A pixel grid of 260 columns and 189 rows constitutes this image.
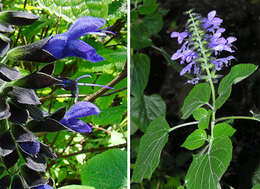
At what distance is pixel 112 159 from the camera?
0.51m

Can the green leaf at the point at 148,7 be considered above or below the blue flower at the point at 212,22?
above

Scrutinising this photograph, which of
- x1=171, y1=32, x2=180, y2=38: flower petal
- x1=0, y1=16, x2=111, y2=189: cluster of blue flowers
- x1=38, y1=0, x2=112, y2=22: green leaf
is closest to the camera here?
x1=0, y1=16, x2=111, y2=189: cluster of blue flowers

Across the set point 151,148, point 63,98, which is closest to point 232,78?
point 151,148

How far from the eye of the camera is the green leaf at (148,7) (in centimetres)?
61

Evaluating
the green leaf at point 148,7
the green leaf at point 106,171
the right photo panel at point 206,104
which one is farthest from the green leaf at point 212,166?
the green leaf at point 148,7

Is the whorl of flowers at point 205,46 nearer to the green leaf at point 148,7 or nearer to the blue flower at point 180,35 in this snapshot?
the blue flower at point 180,35

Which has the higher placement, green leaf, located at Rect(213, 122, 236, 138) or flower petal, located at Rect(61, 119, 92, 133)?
flower petal, located at Rect(61, 119, 92, 133)

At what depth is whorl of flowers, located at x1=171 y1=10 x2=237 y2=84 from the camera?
17.3 inches

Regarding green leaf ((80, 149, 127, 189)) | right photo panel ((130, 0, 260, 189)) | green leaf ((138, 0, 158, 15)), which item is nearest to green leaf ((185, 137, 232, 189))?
right photo panel ((130, 0, 260, 189))

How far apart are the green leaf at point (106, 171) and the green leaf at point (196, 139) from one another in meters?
0.12

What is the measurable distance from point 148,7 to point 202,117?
0.27m

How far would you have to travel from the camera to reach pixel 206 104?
0.45m

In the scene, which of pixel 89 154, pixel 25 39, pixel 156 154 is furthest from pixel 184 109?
pixel 25 39

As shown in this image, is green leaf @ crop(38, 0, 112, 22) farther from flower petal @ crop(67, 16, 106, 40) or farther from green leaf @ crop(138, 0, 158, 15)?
green leaf @ crop(138, 0, 158, 15)
